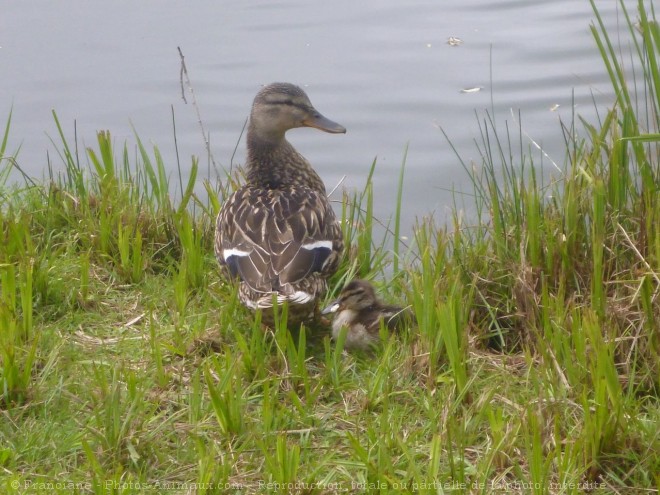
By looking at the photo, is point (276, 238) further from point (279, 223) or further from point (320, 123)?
point (320, 123)

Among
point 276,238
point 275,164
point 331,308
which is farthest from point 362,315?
point 275,164

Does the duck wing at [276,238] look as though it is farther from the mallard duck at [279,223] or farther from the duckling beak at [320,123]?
the duckling beak at [320,123]

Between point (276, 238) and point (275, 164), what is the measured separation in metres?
1.04

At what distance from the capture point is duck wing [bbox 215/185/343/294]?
4086mm

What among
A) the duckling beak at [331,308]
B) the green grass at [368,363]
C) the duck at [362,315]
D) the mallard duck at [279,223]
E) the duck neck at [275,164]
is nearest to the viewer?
the green grass at [368,363]

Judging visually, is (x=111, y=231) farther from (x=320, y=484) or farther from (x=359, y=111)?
(x=359, y=111)

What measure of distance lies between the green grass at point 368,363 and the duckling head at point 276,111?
837 mm

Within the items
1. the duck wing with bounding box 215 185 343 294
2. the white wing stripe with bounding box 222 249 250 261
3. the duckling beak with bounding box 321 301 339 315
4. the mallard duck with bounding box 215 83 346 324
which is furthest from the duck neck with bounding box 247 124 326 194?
the duckling beak with bounding box 321 301 339 315

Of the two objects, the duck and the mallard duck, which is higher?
the mallard duck

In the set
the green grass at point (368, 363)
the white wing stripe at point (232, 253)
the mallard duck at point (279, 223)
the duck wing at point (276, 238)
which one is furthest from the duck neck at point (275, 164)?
the white wing stripe at point (232, 253)

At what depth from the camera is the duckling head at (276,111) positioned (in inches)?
210

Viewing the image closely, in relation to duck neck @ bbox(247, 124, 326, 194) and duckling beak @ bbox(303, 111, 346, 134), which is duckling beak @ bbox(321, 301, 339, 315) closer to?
duck neck @ bbox(247, 124, 326, 194)

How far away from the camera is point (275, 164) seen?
17.2 feet

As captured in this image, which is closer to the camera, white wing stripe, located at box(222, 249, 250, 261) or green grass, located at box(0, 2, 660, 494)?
green grass, located at box(0, 2, 660, 494)
